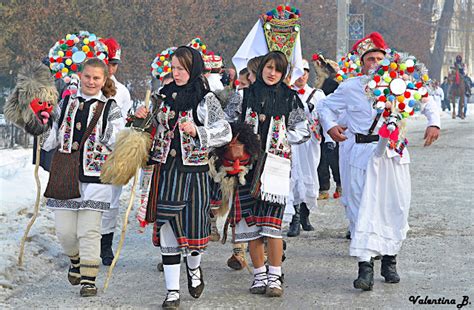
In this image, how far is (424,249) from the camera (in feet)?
29.9

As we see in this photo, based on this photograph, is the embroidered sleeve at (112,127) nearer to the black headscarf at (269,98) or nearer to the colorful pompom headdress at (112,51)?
the black headscarf at (269,98)

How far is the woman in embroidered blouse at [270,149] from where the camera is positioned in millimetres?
7273

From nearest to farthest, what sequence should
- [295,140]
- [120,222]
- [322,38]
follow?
[295,140]
[120,222]
[322,38]

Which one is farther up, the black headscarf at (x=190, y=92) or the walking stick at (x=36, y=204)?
the black headscarf at (x=190, y=92)

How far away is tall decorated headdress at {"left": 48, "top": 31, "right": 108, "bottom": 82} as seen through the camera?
8336 millimetres

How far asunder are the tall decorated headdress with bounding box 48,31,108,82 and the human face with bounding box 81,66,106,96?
1088 millimetres

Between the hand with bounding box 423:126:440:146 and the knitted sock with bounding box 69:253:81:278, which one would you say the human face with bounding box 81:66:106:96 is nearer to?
the knitted sock with bounding box 69:253:81:278

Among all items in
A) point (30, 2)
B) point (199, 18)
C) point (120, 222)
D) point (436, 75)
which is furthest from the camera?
point (436, 75)

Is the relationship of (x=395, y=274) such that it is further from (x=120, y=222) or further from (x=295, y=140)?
(x=120, y=222)

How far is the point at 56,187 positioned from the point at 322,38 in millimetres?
29299

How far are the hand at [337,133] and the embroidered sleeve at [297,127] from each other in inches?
15.0

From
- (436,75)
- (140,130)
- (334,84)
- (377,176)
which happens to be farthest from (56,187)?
(436,75)

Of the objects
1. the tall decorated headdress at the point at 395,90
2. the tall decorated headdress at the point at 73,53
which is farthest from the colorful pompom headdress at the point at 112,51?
the tall decorated headdress at the point at 395,90

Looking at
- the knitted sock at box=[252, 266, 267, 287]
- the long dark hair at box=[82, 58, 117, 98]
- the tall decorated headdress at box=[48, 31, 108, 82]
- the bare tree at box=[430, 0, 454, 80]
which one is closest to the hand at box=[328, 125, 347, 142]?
the knitted sock at box=[252, 266, 267, 287]
